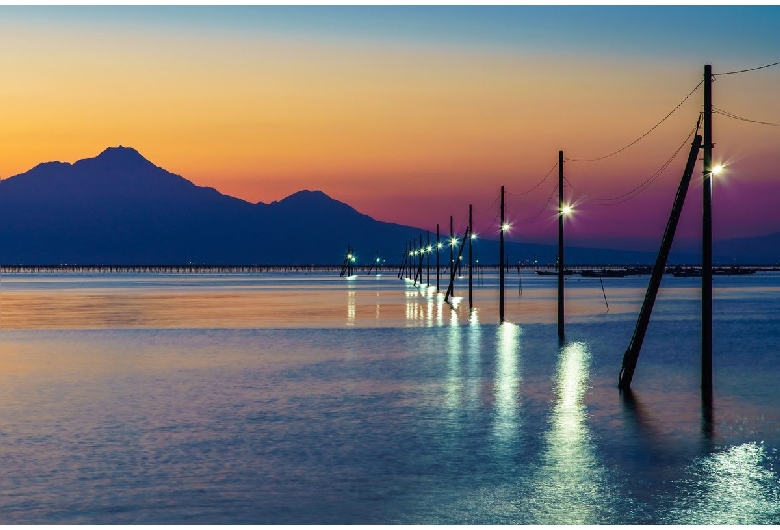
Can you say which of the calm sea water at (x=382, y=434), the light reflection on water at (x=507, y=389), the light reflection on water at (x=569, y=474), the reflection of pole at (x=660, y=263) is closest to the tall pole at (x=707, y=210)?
the reflection of pole at (x=660, y=263)

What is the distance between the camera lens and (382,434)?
691 inches

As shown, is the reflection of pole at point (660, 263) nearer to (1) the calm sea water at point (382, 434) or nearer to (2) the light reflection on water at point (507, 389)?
(1) the calm sea water at point (382, 434)

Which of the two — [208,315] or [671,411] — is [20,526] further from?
[208,315]

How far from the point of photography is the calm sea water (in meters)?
12.2

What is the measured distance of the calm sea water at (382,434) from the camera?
12.2m

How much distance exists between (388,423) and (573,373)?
10353 millimetres

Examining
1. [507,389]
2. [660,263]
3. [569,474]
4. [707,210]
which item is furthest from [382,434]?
[707,210]

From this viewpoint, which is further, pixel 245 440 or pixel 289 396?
pixel 289 396

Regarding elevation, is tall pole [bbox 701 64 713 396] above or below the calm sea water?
above

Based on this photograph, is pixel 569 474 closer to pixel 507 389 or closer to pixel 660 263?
pixel 507 389

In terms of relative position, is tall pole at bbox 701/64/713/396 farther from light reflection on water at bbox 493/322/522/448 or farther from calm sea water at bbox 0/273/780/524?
light reflection on water at bbox 493/322/522/448

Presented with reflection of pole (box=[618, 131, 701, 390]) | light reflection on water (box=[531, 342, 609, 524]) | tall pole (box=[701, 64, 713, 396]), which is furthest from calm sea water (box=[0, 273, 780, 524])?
tall pole (box=[701, 64, 713, 396])

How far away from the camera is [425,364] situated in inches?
1205

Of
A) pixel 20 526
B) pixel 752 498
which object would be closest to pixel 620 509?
pixel 752 498
